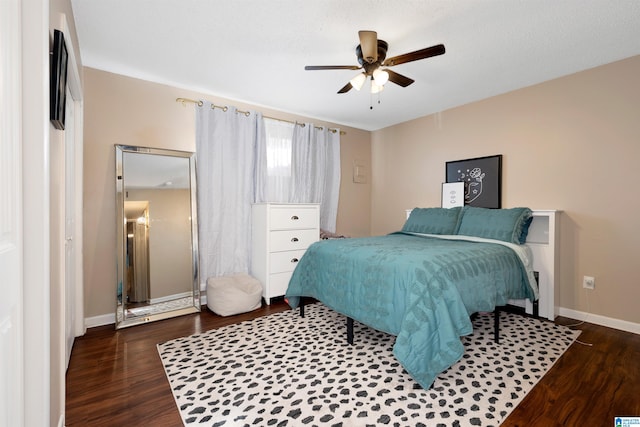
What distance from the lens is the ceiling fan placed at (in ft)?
6.31

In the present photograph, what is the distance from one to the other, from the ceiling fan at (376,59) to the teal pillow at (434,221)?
1635 mm

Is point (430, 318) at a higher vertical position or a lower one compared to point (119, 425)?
higher

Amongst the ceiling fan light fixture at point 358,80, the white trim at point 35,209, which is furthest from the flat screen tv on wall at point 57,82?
the ceiling fan light fixture at point 358,80

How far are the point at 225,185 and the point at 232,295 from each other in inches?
50.2

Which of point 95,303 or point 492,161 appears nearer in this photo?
point 95,303

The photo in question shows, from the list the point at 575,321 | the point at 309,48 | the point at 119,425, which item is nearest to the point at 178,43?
the point at 309,48

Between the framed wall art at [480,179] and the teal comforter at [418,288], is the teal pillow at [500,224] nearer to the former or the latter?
the teal comforter at [418,288]

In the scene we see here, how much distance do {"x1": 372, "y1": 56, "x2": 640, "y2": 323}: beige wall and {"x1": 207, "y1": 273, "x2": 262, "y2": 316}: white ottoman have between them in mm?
3035

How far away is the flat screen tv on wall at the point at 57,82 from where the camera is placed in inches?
48.6

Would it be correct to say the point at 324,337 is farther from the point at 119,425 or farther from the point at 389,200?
the point at 389,200

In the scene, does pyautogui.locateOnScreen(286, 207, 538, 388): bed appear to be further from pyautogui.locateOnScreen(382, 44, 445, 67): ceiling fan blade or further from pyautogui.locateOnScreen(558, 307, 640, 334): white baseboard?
pyautogui.locateOnScreen(382, 44, 445, 67): ceiling fan blade

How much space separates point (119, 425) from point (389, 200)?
4101mm

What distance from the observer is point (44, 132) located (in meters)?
1.04

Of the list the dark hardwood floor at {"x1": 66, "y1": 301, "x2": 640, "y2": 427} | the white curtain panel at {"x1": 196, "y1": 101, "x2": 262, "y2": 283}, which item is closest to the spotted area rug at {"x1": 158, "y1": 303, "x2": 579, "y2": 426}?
the dark hardwood floor at {"x1": 66, "y1": 301, "x2": 640, "y2": 427}
